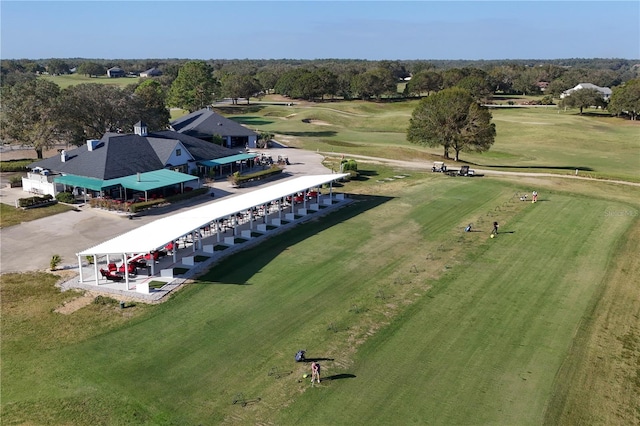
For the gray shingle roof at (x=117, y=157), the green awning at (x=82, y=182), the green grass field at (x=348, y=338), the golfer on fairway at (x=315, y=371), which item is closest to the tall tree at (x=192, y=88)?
the gray shingle roof at (x=117, y=157)

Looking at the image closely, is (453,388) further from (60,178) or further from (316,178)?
(60,178)

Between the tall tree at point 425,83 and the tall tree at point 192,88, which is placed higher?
the tall tree at point 425,83

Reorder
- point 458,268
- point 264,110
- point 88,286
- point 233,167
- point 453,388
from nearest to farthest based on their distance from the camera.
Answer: point 453,388, point 88,286, point 458,268, point 233,167, point 264,110

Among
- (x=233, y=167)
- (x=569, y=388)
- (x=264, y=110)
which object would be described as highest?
(x=264, y=110)

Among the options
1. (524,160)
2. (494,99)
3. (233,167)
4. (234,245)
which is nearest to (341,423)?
(234,245)

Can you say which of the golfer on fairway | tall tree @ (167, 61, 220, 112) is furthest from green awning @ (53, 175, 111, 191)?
tall tree @ (167, 61, 220, 112)

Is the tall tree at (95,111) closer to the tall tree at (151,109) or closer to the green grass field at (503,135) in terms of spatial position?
the tall tree at (151,109)

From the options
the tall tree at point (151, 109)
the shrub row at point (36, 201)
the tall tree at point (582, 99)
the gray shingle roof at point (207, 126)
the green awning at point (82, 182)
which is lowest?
the shrub row at point (36, 201)
